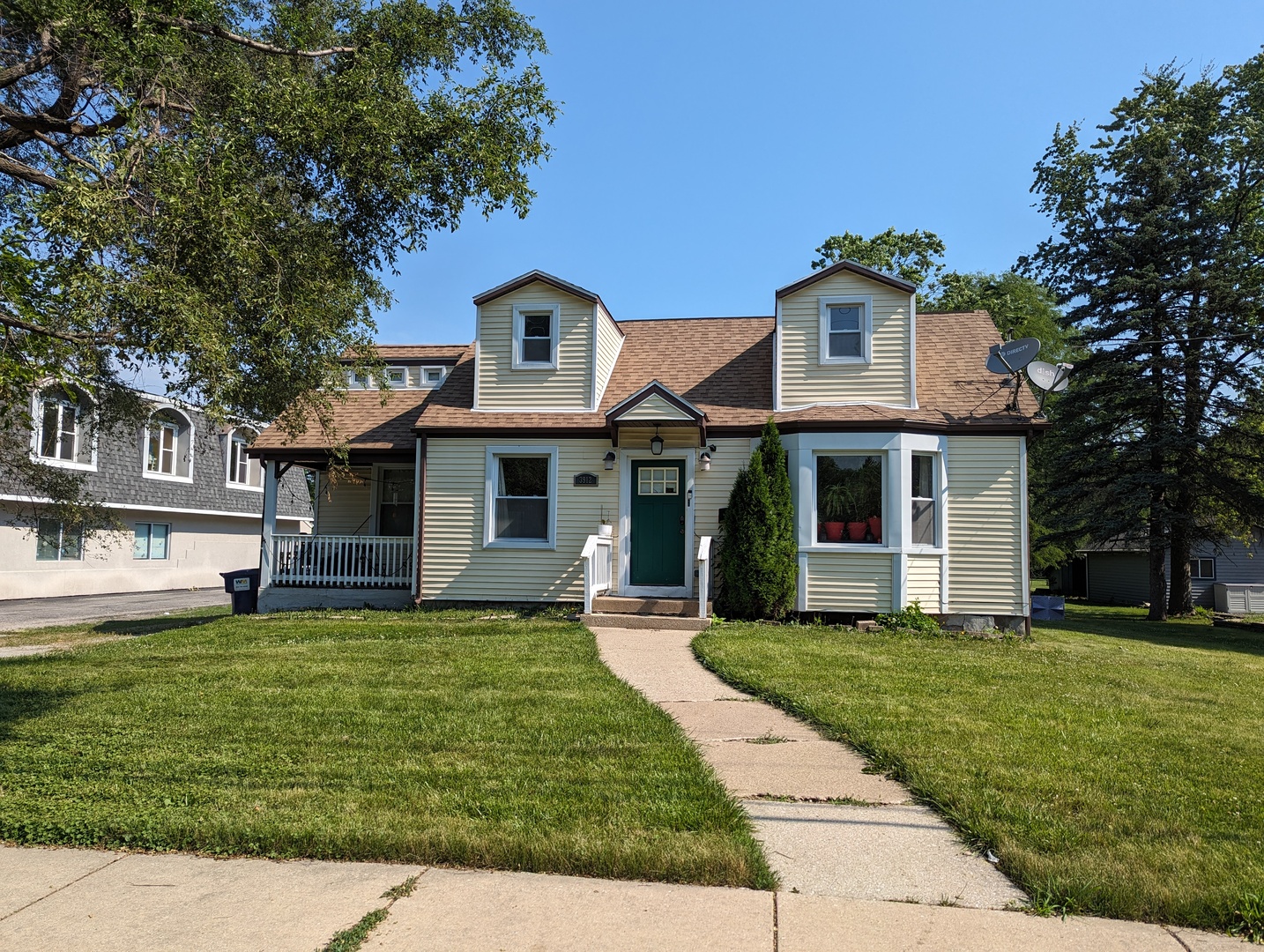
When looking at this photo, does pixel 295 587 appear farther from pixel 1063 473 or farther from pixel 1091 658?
pixel 1063 473

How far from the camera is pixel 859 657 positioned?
9.10 meters

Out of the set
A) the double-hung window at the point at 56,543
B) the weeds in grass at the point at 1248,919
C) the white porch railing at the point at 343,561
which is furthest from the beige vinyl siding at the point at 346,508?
the weeds in grass at the point at 1248,919

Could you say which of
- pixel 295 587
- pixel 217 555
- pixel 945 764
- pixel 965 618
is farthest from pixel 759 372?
pixel 217 555

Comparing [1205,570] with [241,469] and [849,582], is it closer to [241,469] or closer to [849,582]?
[849,582]

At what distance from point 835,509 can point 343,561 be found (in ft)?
26.7

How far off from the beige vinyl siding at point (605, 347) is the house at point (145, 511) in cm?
1195

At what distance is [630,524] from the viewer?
43.7ft

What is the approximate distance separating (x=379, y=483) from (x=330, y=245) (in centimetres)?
722

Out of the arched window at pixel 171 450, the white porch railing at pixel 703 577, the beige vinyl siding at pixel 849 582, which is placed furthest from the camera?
the arched window at pixel 171 450

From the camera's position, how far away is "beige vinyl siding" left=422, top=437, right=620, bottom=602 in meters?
13.3

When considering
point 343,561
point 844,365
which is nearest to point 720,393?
point 844,365

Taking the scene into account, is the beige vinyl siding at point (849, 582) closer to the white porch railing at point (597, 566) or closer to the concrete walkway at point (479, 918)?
the white porch railing at point (597, 566)

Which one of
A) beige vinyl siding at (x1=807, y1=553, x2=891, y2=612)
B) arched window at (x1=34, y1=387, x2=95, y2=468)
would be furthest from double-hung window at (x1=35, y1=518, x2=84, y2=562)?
beige vinyl siding at (x1=807, y1=553, x2=891, y2=612)

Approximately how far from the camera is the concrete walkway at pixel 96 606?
17.1 metres
